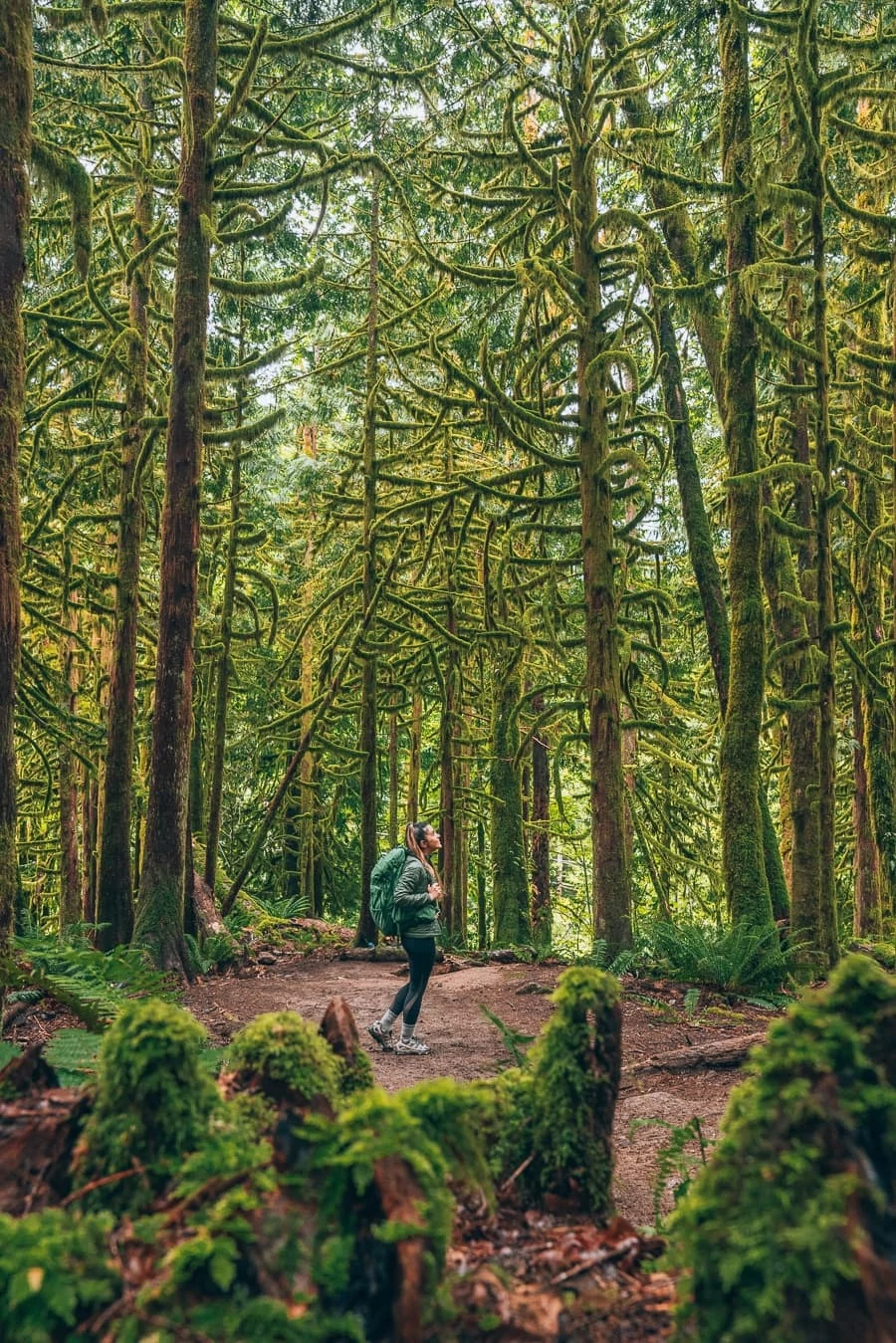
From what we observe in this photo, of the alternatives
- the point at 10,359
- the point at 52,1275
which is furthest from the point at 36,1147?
the point at 10,359

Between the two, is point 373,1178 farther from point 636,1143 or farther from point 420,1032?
point 420,1032

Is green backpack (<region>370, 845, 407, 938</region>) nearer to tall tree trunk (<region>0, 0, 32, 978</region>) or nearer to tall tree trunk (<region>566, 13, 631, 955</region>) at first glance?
tall tree trunk (<region>566, 13, 631, 955</region>)

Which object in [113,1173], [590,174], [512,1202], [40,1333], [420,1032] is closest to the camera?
[40,1333]

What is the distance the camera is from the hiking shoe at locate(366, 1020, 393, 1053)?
316 inches

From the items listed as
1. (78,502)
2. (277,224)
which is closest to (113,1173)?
(277,224)

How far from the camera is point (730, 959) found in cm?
998

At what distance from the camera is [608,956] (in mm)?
10461

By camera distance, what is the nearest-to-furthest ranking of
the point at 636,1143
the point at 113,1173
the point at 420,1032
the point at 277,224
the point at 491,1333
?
the point at 491,1333
the point at 113,1173
the point at 636,1143
the point at 420,1032
the point at 277,224

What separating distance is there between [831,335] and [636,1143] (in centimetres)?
1164

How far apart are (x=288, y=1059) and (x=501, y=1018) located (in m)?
6.75

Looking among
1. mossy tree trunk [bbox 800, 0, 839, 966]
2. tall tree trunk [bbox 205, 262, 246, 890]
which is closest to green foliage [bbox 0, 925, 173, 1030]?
mossy tree trunk [bbox 800, 0, 839, 966]

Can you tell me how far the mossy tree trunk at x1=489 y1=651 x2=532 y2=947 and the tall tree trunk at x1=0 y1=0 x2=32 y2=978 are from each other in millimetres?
10219

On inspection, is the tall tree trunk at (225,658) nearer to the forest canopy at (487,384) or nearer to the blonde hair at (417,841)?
the forest canopy at (487,384)

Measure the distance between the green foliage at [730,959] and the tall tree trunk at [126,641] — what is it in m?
6.25
